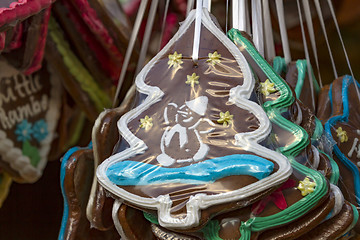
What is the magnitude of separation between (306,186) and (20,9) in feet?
1.54

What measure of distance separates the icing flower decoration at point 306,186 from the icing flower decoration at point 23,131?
0.61 m

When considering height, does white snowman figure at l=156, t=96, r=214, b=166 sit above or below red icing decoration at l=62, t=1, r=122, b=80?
below

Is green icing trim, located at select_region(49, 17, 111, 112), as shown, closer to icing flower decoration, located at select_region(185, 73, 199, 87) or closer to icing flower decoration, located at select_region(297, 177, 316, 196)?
icing flower decoration, located at select_region(185, 73, 199, 87)

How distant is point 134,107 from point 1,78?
0.40 m

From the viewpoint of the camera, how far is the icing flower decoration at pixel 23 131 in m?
0.95

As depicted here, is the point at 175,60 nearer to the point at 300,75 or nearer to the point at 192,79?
the point at 192,79

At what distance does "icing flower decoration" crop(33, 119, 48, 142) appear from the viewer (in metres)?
0.98

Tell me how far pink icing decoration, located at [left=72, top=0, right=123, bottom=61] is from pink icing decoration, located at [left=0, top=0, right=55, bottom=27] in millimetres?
136

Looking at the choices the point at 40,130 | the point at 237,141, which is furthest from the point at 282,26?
the point at 40,130

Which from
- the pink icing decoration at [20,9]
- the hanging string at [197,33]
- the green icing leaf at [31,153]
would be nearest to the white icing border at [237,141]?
the hanging string at [197,33]

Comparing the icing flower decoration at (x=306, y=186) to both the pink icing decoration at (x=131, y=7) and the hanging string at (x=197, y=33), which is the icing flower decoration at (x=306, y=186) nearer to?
the hanging string at (x=197, y=33)

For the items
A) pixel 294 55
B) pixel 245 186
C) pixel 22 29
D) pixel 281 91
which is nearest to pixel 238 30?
pixel 281 91

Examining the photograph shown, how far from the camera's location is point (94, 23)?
0.92 m

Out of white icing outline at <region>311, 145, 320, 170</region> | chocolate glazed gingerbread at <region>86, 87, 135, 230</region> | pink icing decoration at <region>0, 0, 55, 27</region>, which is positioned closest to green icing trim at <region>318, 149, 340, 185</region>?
white icing outline at <region>311, 145, 320, 170</region>
